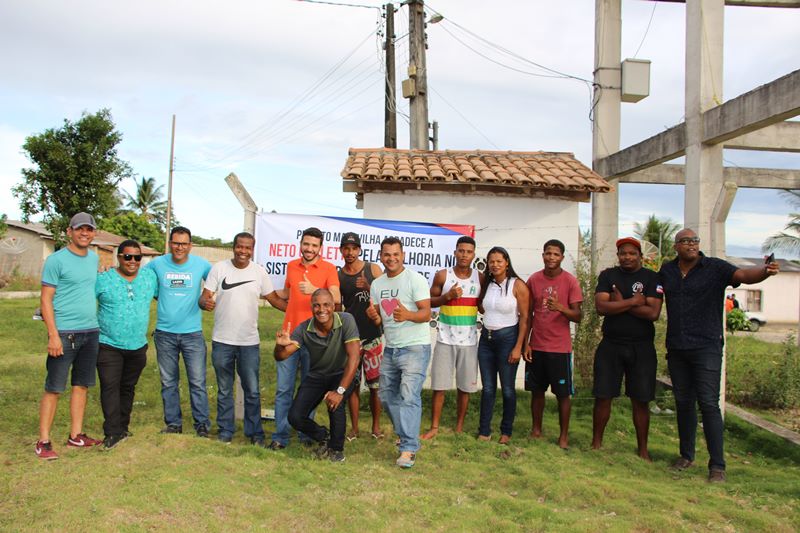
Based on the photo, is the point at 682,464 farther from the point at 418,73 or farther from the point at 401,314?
the point at 418,73

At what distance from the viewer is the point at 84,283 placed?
5277mm

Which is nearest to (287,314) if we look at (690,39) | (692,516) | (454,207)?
(454,207)

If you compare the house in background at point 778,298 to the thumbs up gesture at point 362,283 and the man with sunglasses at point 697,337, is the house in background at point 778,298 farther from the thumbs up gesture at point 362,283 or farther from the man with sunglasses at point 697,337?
the thumbs up gesture at point 362,283

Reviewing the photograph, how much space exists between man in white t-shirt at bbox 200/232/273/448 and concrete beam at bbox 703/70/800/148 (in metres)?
5.70

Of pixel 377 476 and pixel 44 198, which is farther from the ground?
pixel 44 198

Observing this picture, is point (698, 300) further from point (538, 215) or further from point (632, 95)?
point (632, 95)

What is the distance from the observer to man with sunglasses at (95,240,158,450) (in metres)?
5.48

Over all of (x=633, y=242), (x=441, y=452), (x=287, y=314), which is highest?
(x=633, y=242)

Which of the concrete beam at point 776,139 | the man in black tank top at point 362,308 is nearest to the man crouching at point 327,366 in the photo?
the man in black tank top at point 362,308

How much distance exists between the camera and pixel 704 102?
865cm

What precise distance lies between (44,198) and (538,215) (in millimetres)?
23692

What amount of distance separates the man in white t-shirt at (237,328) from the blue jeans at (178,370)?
0.15 meters

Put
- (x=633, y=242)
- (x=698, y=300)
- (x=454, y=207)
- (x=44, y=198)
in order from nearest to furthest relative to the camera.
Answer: (x=698, y=300) < (x=633, y=242) < (x=454, y=207) < (x=44, y=198)

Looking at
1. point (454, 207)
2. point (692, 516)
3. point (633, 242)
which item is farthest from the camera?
point (454, 207)
